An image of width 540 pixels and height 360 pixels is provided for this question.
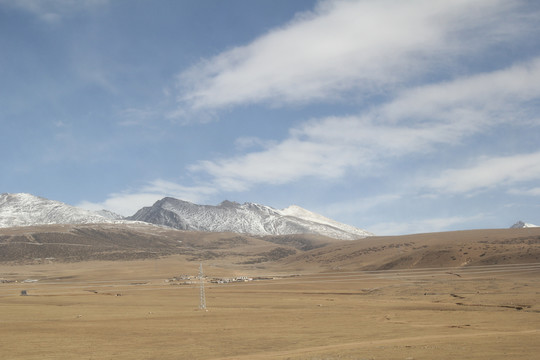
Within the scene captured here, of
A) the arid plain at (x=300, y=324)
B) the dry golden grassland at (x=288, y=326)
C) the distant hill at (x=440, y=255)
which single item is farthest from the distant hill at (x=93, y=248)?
the dry golden grassland at (x=288, y=326)

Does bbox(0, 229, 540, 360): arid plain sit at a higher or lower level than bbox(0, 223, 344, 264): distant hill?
lower

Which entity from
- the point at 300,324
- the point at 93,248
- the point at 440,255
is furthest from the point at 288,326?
the point at 93,248

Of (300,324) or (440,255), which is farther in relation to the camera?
(440,255)

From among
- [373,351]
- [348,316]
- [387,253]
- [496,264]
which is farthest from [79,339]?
[387,253]

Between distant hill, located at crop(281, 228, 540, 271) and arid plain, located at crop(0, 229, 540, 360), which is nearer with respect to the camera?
arid plain, located at crop(0, 229, 540, 360)

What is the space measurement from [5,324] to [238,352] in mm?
15737

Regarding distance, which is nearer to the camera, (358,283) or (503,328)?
(503,328)

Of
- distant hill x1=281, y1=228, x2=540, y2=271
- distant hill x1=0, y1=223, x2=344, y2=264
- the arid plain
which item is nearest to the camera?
the arid plain

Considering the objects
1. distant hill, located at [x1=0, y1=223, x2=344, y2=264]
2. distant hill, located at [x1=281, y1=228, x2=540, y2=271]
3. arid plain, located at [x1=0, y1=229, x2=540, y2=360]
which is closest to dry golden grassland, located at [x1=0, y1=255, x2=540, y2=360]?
arid plain, located at [x1=0, y1=229, x2=540, y2=360]

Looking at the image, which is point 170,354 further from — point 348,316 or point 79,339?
point 348,316

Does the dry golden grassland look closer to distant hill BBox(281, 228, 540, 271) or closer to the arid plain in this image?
the arid plain

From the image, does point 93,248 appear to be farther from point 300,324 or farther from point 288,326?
point 288,326

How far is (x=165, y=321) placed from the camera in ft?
95.1

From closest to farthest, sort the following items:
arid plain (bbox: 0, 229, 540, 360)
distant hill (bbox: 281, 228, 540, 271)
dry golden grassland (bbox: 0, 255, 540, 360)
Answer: dry golden grassland (bbox: 0, 255, 540, 360)
arid plain (bbox: 0, 229, 540, 360)
distant hill (bbox: 281, 228, 540, 271)
